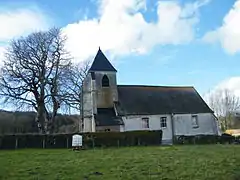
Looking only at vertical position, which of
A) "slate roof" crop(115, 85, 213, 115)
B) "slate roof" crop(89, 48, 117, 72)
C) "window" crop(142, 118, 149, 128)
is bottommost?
"window" crop(142, 118, 149, 128)

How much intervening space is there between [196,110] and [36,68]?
20.2 m

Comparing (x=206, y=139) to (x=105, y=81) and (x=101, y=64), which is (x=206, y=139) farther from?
(x=101, y=64)

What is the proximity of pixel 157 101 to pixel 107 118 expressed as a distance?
748 centimetres

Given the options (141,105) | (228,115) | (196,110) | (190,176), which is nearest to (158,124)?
(141,105)

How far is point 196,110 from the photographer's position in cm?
4056

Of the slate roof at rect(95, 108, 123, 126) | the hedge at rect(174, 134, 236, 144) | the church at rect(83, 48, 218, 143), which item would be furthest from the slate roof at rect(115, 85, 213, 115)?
the hedge at rect(174, 134, 236, 144)

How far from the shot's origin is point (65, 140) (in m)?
30.5

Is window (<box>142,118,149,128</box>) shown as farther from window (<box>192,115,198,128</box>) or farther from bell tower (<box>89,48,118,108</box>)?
window (<box>192,115,198,128</box>)

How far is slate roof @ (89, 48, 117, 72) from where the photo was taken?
4075 cm

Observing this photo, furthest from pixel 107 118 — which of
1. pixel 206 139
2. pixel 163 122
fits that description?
pixel 206 139

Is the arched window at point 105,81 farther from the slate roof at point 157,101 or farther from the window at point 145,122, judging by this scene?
the window at point 145,122

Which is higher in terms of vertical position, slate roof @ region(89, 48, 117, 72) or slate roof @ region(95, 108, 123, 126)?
slate roof @ region(89, 48, 117, 72)

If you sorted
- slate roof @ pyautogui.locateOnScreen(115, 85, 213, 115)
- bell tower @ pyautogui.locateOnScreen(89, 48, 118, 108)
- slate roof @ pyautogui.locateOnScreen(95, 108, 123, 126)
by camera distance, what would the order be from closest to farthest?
slate roof @ pyautogui.locateOnScreen(95, 108, 123, 126) → slate roof @ pyautogui.locateOnScreen(115, 85, 213, 115) → bell tower @ pyautogui.locateOnScreen(89, 48, 118, 108)

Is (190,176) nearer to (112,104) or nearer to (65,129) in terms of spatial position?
(112,104)
